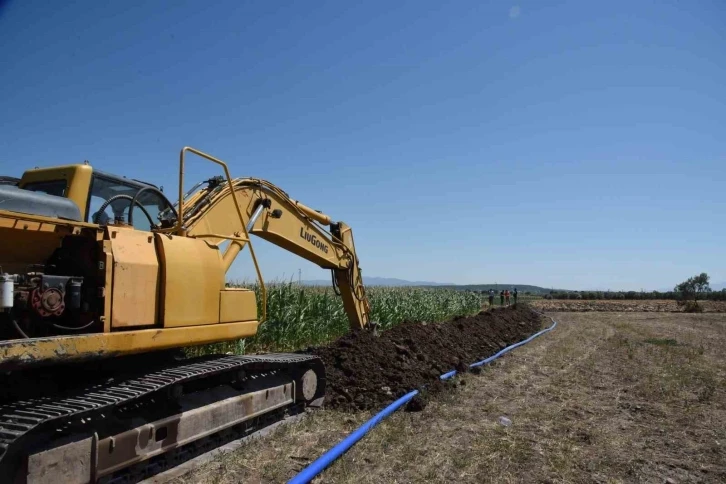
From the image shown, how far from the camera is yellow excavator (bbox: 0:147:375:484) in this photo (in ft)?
12.6

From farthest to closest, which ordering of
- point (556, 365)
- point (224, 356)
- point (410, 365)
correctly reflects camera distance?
point (556, 365) → point (410, 365) → point (224, 356)

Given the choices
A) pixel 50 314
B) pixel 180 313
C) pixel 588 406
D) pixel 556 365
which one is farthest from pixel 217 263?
pixel 556 365

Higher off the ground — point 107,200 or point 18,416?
point 107,200

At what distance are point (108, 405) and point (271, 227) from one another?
3.99 m

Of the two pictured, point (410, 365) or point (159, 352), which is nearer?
point (159, 352)

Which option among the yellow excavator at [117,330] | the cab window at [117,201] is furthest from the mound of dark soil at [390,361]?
the cab window at [117,201]

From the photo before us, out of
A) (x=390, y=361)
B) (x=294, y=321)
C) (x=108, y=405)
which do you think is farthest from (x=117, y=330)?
(x=294, y=321)

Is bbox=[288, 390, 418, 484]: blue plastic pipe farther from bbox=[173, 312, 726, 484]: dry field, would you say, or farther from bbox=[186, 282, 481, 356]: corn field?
bbox=[186, 282, 481, 356]: corn field

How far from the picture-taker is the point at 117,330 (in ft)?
14.5

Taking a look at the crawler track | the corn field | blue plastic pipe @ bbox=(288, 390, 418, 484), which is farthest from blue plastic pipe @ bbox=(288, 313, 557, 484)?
the corn field

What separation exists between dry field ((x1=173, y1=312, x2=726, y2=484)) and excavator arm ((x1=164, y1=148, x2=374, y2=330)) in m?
2.25

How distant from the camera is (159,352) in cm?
548

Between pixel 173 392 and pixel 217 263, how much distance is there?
131 centimetres

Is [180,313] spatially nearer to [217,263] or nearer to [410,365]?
[217,263]
